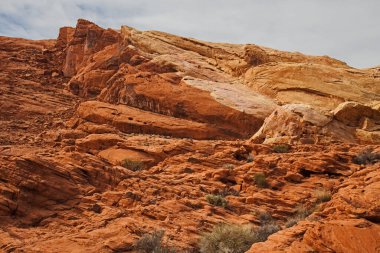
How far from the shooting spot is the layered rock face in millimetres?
10891

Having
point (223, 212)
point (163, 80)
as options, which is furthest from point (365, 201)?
point (163, 80)

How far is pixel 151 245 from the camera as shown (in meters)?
10.1

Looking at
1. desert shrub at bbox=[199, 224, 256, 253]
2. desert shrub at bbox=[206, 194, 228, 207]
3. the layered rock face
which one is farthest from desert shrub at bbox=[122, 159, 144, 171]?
desert shrub at bbox=[199, 224, 256, 253]

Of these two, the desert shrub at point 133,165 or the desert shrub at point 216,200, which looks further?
the desert shrub at point 133,165

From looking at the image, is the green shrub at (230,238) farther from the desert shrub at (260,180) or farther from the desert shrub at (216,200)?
the desert shrub at (260,180)

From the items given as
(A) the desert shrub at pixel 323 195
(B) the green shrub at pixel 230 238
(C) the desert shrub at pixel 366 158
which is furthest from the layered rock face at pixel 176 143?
(B) the green shrub at pixel 230 238

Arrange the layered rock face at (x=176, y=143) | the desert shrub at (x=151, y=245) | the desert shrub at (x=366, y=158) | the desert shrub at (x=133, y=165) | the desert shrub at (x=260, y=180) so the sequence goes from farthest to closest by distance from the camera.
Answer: the desert shrub at (x=133, y=165)
the desert shrub at (x=366, y=158)
the desert shrub at (x=260, y=180)
the layered rock face at (x=176, y=143)
the desert shrub at (x=151, y=245)

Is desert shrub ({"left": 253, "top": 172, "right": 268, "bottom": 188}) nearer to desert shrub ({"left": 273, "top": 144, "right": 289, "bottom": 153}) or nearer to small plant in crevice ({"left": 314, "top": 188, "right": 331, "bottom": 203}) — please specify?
small plant in crevice ({"left": 314, "top": 188, "right": 331, "bottom": 203})

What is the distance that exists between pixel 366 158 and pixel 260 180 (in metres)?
4.51

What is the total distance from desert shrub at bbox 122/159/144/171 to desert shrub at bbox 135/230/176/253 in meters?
8.58

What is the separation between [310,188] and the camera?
48.3ft

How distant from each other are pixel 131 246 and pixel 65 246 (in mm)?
1536

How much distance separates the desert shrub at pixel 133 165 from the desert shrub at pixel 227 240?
8.52m

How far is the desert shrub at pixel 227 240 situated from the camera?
400 inches
